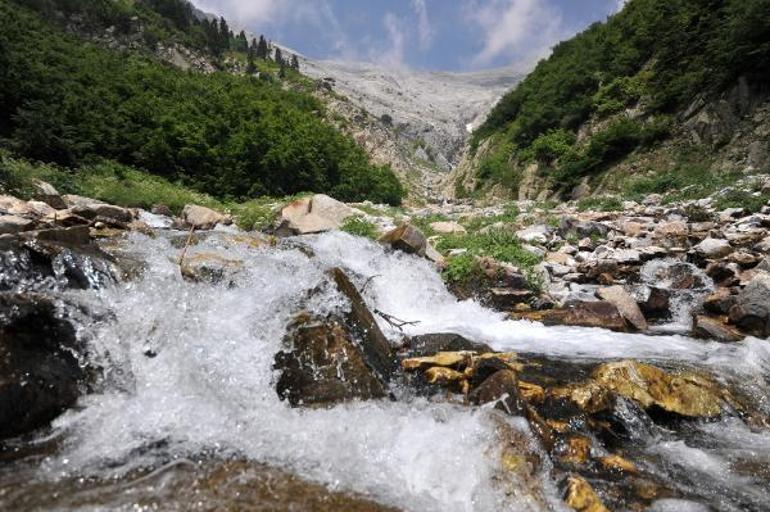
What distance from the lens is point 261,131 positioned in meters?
28.5

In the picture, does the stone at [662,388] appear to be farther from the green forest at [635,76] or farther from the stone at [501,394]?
the green forest at [635,76]

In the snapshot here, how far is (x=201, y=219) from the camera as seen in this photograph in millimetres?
14125

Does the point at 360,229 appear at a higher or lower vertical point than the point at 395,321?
higher

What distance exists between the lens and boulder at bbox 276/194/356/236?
12.7m

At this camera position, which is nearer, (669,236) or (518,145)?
(669,236)

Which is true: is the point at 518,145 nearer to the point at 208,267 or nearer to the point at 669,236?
the point at 669,236

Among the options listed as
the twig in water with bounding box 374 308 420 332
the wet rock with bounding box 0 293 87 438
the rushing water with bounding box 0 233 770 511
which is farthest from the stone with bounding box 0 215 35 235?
the twig in water with bounding box 374 308 420 332

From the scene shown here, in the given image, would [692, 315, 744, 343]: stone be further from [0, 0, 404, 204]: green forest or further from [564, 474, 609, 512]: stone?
[0, 0, 404, 204]: green forest

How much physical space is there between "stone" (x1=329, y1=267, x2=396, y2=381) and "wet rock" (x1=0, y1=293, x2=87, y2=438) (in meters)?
2.81

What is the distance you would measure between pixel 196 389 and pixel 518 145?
33529mm

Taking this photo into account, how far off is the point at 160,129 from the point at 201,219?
49.2ft

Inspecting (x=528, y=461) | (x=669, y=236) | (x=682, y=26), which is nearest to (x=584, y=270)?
(x=669, y=236)

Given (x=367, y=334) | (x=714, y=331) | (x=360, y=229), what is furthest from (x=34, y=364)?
(x=714, y=331)

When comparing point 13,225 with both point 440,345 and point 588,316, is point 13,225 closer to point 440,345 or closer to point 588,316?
point 440,345
